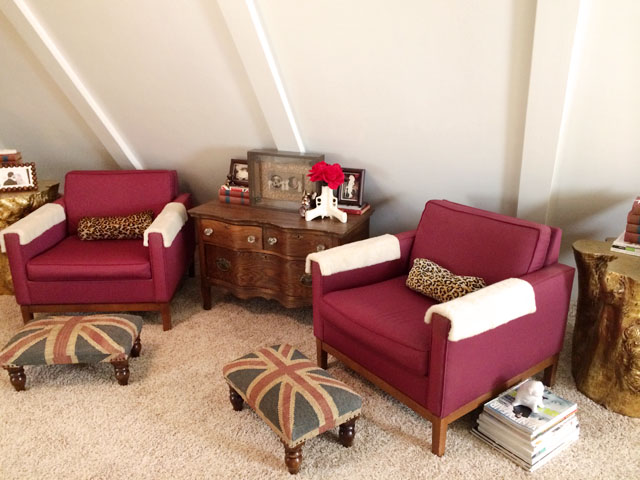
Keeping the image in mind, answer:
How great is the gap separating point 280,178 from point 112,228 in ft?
3.39

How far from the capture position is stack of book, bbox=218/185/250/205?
333 cm

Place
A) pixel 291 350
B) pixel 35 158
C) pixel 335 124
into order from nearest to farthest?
pixel 291 350
pixel 335 124
pixel 35 158

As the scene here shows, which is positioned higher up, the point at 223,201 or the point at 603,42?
the point at 603,42

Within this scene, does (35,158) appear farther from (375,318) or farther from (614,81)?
(614,81)

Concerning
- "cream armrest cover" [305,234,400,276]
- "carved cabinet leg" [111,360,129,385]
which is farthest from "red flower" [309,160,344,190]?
"carved cabinet leg" [111,360,129,385]

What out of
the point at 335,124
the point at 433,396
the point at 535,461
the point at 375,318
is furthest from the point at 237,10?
the point at 535,461

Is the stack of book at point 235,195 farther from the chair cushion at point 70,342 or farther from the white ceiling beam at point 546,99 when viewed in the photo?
the white ceiling beam at point 546,99

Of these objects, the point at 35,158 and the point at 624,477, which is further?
the point at 35,158

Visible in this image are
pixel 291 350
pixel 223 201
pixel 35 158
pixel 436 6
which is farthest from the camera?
pixel 35 158

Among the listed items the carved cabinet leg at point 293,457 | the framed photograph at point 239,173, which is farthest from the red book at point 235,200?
the carved cabinet leg at point 293,457

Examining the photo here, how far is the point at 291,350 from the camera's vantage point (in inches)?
93.3

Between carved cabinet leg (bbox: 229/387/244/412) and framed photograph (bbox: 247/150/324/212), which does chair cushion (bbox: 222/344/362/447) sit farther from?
framed photograph (bbox: 247/150/324/212)

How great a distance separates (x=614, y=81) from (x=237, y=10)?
1585 millimetres

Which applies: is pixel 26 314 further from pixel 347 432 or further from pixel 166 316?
pixel 347 432
